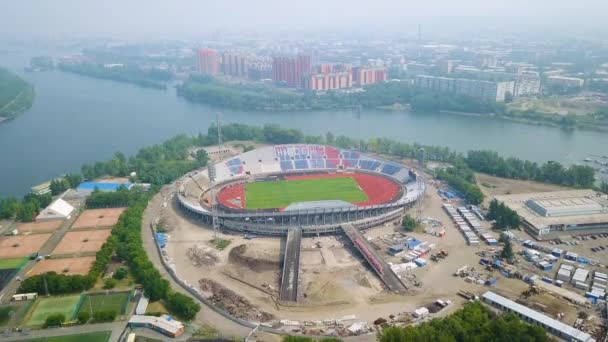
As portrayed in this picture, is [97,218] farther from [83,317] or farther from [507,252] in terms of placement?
[507,252]

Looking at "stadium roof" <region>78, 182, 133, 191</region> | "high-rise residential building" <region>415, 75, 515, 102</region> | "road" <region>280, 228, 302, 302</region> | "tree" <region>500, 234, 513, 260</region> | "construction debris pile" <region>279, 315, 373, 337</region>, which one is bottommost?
"construction debris pile" <region>279, 315, 373, 337</region>

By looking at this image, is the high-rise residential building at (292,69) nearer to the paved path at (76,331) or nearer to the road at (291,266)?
the road at (291,266)

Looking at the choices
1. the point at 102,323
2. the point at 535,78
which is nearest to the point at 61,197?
the point at 102,323

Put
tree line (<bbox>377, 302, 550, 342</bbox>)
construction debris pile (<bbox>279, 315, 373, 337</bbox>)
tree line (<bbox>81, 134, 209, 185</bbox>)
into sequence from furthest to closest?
tree line (<bbox>81, 134, 209, 185</bbox>)
construction debris pile (<bbox>279, 315, 373, 337</bbox>)
tree line (<bbox>377, 302, 550, 342</bbox>)

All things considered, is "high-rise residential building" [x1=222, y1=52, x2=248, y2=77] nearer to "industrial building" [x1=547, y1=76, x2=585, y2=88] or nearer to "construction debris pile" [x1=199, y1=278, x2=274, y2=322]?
"industrial building" [x1=547, y1=76, x2=585, y2=88]

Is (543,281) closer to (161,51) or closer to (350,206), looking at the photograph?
(350,206)

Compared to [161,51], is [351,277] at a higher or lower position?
lower

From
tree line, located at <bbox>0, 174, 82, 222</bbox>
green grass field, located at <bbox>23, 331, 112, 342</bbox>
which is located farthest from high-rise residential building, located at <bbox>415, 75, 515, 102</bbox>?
→ green grass field, located at <bbox>23, 331, 112, 342</bbox>
